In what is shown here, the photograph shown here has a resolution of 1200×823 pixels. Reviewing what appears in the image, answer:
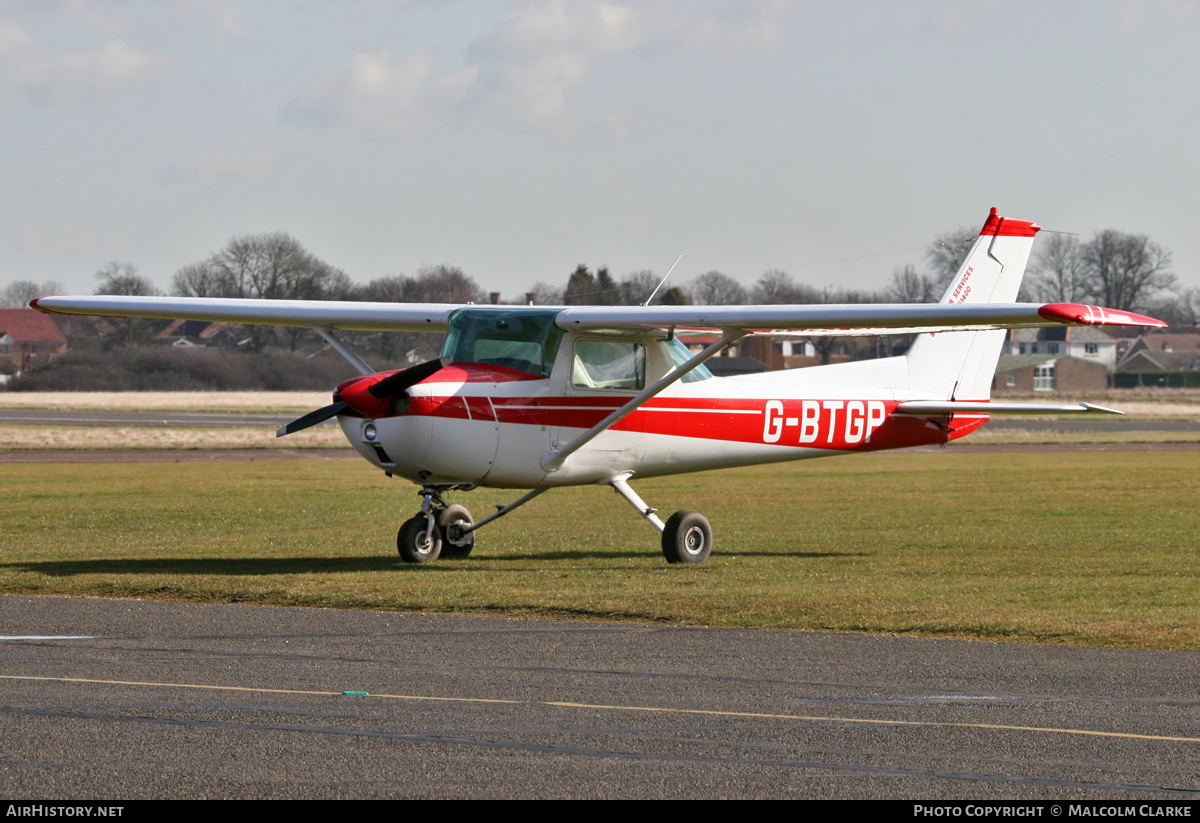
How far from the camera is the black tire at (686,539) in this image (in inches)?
587

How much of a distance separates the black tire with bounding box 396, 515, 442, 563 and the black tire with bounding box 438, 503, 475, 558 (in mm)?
349

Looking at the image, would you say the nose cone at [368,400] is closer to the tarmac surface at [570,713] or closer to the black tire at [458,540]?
the black tire at [458,540]

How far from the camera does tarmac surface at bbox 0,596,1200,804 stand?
5781 mm

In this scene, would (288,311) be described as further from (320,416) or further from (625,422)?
(625,422)

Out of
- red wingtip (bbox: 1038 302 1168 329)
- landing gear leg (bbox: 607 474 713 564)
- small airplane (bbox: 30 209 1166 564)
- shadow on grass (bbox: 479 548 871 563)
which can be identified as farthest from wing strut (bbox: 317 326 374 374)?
red wingtip (bbox: 1038 302 1168 329)

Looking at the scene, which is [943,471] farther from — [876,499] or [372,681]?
[372,681]

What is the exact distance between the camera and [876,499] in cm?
2411

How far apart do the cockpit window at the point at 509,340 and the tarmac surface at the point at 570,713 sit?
14.0 feet

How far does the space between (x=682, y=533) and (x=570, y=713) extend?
777cm

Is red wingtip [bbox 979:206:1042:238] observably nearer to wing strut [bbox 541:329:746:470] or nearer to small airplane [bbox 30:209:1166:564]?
small airplane [bbox 30:209:1166:564]

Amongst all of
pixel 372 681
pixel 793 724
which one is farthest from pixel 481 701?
pixel 793 724

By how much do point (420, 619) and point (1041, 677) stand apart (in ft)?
15.1

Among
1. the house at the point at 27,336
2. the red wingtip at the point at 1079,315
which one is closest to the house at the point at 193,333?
the house at the point at 27,336

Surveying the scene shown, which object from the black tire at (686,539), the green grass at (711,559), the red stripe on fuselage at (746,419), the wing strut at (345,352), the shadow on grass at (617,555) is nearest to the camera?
the green grass at (711,559)
